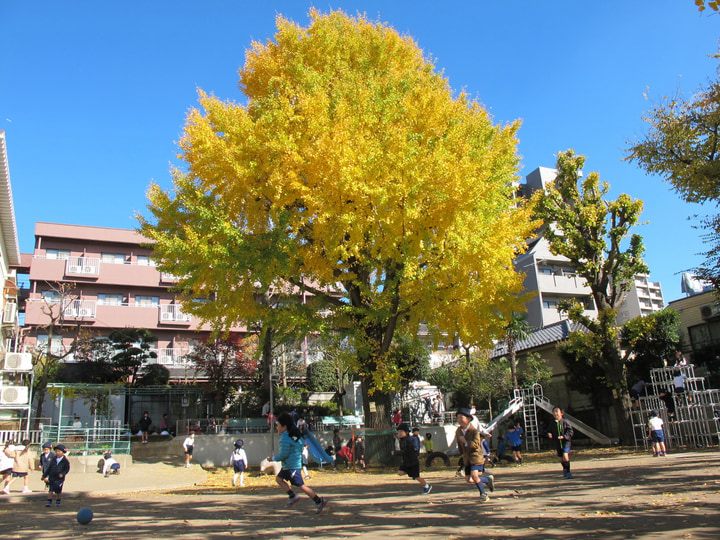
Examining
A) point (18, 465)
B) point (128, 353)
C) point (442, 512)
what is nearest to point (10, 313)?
point (128, 353)

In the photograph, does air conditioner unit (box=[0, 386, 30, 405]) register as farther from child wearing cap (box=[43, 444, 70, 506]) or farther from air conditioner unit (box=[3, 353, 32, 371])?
child wearing cap (box=[43, 444, 70, 506])

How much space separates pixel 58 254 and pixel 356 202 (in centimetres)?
3087

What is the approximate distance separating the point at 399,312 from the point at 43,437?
49.1ft

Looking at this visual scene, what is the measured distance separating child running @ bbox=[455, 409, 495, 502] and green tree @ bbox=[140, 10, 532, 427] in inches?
237

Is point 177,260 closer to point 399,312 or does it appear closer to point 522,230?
point 399,312

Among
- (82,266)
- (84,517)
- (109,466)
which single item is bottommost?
(84,517)

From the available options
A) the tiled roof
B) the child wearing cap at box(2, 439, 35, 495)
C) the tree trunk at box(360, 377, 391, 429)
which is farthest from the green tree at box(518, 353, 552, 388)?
the child wearing cap at box(2, 439, 35, 495)

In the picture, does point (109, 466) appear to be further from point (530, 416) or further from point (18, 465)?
point (530, 416)

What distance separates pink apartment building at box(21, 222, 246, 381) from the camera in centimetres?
3544

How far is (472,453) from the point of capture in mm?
8586

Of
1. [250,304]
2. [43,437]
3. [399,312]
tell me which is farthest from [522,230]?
[43,437]

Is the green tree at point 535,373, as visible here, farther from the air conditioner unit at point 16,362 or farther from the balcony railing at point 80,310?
the balcony railing at point 80,310

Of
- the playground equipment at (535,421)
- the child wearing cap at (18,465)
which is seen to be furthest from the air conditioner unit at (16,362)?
the playground equipment at (535,421)

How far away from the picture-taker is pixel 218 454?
72.6ft
